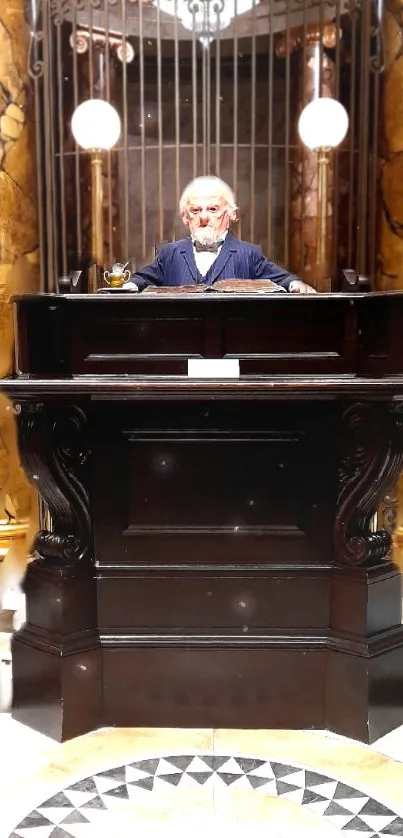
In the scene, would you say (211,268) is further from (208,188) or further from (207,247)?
(208,188)

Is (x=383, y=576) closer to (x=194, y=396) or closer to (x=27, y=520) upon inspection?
(x=194, y=396)

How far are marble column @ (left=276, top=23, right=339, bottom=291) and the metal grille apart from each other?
0.05 feet

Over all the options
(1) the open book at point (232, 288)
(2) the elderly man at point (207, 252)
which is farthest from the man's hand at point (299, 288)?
(2) the elderly man at point (207, 252)

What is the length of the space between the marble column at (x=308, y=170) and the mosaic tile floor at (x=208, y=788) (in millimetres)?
3328

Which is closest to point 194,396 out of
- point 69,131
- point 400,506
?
point 400,506

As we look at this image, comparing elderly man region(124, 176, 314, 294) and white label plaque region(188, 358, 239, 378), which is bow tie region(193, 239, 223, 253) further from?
white label plaque region(188, 358, 239, 378)

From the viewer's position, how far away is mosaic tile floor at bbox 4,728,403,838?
77.7 inches

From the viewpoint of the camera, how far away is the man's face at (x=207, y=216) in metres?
2.94

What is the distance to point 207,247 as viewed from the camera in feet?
10.1

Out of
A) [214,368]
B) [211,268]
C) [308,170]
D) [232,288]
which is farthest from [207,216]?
[308,170]

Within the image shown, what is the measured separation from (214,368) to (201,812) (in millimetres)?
1233

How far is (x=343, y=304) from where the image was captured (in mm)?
2254

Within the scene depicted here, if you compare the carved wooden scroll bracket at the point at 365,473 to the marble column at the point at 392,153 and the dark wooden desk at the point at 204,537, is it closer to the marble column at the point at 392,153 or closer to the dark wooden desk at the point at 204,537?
the dark wooden desk at the point at 204,537

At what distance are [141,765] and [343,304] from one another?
151cm
